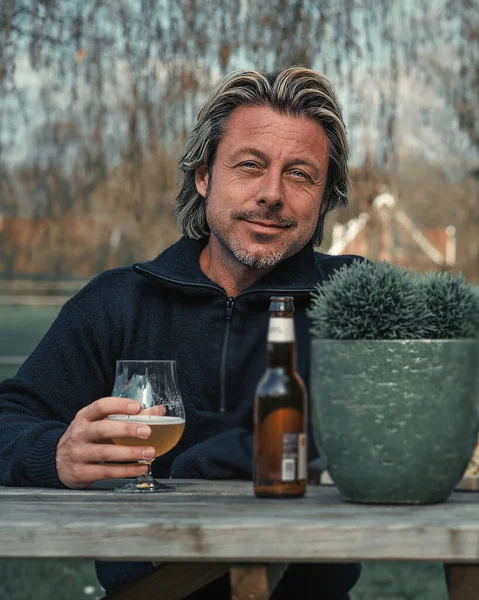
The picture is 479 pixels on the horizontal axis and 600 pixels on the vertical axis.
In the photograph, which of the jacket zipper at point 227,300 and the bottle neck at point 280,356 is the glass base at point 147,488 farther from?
the jacket zipper at point 227,300

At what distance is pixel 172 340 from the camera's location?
2387 mm

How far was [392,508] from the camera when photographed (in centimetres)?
133

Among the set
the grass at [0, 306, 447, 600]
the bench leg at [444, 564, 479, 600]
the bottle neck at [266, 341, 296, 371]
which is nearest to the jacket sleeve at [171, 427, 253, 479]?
the bottle neck at [266, 341, 296, 371]

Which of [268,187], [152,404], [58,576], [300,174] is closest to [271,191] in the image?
[268,187]

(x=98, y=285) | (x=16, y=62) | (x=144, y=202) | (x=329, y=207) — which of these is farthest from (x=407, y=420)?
(x=16, y=62)

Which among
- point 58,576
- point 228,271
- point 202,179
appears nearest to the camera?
point 228,271

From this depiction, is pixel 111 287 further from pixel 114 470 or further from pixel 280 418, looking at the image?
pixel 280 418

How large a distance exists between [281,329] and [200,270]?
39.1 inches

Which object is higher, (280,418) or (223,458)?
A: (280,418)

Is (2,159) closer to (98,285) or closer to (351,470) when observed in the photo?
(98,285)

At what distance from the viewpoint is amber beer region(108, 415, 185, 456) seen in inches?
62.7

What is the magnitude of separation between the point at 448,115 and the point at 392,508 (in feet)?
10.7

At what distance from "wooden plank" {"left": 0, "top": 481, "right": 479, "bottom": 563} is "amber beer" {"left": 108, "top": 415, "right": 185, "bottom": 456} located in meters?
0.27

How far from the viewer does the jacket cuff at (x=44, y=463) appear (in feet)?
5.72
